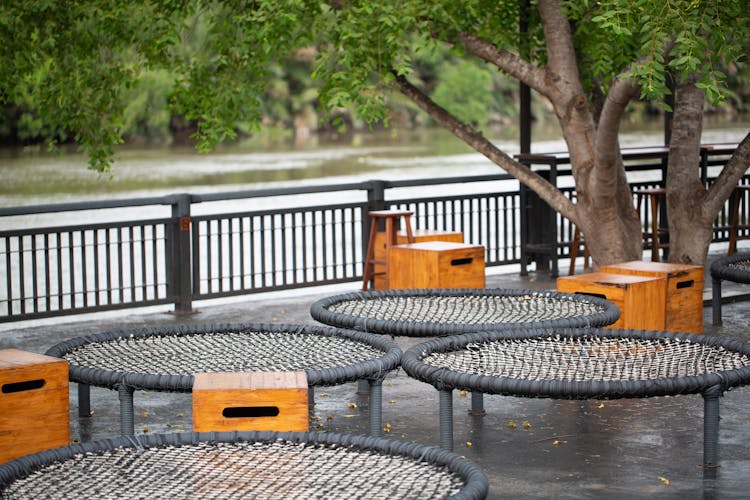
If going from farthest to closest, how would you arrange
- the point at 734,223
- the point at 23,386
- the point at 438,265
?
the point at 734,223, the point at 438,265, the point at 23,386

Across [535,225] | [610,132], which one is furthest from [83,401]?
[535,225]

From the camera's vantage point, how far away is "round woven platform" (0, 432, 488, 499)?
4.95 meters

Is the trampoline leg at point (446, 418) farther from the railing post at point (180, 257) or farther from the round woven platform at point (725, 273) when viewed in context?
the railing post at point (180, 257)

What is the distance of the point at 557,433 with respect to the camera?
775cm

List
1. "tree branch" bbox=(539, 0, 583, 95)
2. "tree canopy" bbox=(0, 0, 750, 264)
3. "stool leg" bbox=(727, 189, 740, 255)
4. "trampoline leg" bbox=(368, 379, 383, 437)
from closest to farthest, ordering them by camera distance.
Answer: "trampoline leg" bbox=(368, 379, 383, 437) → "tree canopy" bbox=(0, 0, 750, 264) → "tree branch" bbox=(539, 0, 583, 95) → "stool leg" bbox=(727, 189, 740, 255)

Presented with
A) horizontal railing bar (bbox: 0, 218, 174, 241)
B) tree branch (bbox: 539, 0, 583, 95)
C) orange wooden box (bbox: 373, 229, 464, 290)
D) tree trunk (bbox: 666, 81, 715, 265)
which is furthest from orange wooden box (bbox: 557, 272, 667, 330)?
horizontal railing bar (bbox: 0, 218, 174, 241)

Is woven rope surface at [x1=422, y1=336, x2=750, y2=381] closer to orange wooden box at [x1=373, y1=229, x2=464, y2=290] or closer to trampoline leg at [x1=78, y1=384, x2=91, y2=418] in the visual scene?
trampoline leg at [x1=78, y1=384, x2=91, y2=418]

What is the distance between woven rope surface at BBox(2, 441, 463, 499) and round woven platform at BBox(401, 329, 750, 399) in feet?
4.28

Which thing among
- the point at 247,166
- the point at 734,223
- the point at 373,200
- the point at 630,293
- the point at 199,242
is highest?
the point at 247,166

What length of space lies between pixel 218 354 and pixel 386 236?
16.1ft

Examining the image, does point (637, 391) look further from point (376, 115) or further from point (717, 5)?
point (376, 115)

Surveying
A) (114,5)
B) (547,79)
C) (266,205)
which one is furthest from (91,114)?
(266,205)

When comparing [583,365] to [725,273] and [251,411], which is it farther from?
[725,273]

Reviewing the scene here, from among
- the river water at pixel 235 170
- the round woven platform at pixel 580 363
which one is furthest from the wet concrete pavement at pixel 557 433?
the river water at pixel 235 170
